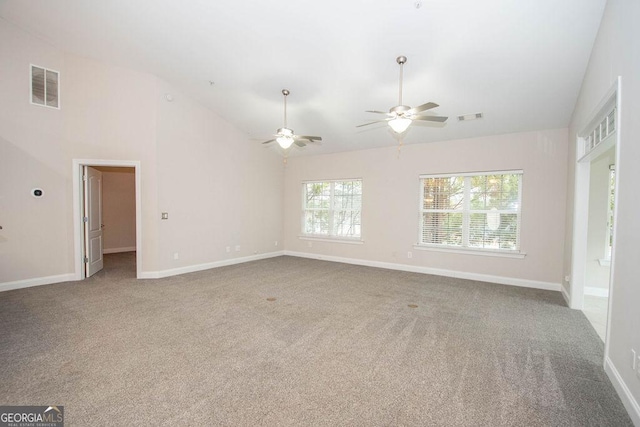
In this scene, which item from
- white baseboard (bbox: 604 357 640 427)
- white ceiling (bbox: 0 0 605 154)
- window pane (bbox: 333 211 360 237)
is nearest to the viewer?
white baseboard (bbox: 604 357 640 427)

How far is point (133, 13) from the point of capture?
3.72 m

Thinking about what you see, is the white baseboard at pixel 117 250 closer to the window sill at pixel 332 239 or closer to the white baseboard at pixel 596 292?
the window sill at pixel 332 239

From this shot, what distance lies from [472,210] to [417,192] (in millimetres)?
1119

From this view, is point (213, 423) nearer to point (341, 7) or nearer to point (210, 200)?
point (341, 7)

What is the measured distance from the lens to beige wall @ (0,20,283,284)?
14.3ft

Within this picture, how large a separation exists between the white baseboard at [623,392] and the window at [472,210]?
3158 mm

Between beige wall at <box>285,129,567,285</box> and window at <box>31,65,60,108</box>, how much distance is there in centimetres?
490

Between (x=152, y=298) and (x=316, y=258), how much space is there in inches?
164

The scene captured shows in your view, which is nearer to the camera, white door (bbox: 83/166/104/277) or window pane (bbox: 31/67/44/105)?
window pane (bbox: 31/67/44/105)

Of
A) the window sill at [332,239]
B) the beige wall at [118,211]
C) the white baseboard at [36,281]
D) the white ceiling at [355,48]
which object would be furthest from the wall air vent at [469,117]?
the beige wall at [118,211]

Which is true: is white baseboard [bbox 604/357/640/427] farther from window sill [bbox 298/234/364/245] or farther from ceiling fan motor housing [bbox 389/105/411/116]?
window sill [bbox 298/234/364/245]

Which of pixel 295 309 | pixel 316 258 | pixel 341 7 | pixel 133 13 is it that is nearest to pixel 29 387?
pixel 295 309

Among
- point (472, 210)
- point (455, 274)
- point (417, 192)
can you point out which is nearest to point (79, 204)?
point (417, 192)

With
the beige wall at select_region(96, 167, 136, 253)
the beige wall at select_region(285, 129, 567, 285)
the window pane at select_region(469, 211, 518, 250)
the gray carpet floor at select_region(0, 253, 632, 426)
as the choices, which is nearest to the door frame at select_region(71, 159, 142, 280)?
the gray carpet floor at select_region(0, 253, 632, 426)
